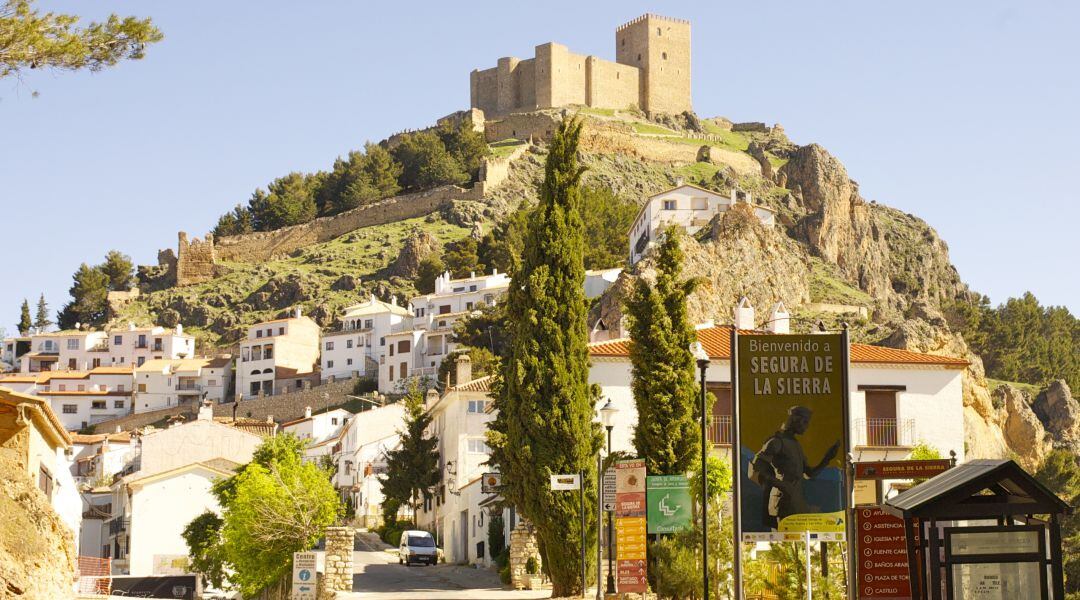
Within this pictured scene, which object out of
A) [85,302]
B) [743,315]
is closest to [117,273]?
[85,302]

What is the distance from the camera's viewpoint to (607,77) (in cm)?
16475

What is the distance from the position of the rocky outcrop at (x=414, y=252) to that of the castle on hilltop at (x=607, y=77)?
35616 mm

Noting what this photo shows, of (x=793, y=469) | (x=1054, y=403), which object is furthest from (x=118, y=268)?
(x=793, y=469)

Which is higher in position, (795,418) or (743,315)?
(743,315)

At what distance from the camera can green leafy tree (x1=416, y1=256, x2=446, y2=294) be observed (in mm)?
123688

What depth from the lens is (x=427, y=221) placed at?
141m

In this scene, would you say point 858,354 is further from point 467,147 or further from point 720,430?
point 467,147

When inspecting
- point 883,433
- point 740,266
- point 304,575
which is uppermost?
point 740,266

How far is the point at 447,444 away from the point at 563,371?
23256 millimetres

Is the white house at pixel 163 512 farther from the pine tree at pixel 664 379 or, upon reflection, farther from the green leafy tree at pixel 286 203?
the green leafy tree at pixel 286 203

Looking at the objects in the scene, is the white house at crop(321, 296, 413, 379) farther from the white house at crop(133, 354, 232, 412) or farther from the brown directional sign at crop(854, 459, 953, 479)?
the brown directional sign at crop(854, 459, 953, 479)

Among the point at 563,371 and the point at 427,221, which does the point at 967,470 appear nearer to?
the point at 563,371

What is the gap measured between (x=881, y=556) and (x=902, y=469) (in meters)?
1.11

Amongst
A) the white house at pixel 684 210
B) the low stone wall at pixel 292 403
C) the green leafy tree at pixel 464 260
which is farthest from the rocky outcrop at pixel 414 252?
the white house at pixel 684 210
